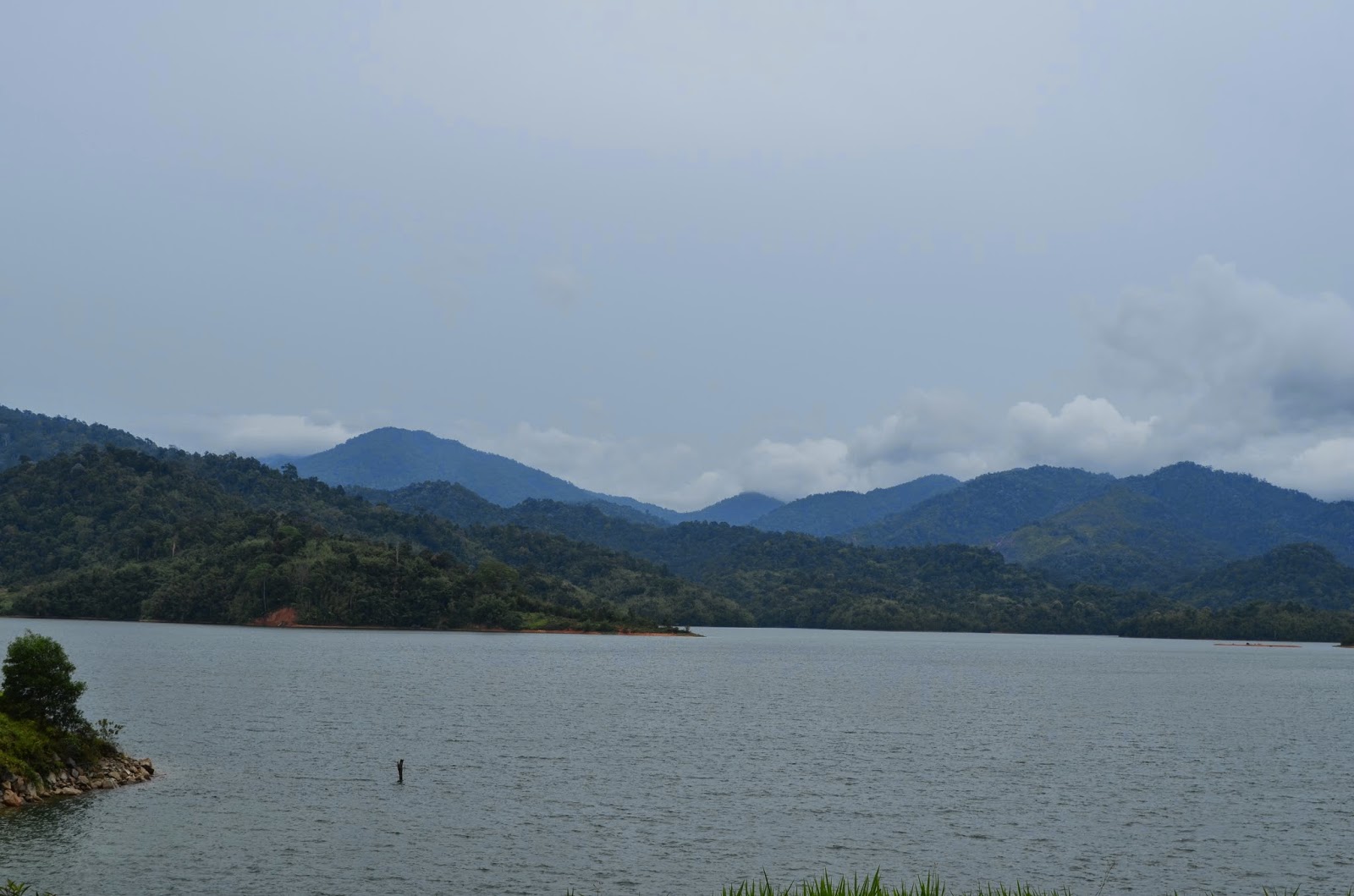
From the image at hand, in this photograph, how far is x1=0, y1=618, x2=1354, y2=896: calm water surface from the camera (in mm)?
50062

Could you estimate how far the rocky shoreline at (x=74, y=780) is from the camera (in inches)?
2251

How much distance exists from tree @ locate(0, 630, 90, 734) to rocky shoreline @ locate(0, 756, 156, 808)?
3176 mm

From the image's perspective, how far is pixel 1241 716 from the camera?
116812 millimetres

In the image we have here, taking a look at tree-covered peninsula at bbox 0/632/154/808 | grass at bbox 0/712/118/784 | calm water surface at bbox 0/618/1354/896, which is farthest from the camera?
tree-covered peninsula at bbox 0/632/154/808

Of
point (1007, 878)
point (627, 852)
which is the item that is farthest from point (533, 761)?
point (1007, 878)

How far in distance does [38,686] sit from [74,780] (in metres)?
5.82

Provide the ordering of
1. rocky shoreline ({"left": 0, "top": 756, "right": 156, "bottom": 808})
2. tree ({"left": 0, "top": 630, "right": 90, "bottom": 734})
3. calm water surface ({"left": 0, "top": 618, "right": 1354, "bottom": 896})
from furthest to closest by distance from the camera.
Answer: tree ({"left": 0, "top": 630, "right": 90, "bottom": 734}) → rocky shoreline ({"left": 0, "top": 756, "right": 156, "bottom": 808}) → calm water surface ({"left": 0, "top": 618, "right": 1354, "bottom": 896})

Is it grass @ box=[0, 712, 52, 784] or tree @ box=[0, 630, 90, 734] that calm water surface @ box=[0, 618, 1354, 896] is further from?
tree @ box=[0, 630, 90, 734]

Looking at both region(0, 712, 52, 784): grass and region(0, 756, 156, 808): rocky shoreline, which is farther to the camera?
region(0, 712, 52, 784): grass

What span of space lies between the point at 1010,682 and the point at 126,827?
128750 millimetres

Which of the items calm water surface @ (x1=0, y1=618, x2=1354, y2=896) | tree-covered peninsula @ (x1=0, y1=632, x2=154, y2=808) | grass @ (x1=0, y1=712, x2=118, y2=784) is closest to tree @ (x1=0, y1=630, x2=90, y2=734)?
tree-covered peninsula @ (x1=0, y1=632, x2=154, y2=808)

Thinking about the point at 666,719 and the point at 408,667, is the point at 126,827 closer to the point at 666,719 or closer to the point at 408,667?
the point at 666,719

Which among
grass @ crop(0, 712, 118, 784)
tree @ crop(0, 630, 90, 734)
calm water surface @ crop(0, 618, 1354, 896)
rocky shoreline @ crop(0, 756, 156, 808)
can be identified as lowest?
calm water surface @ crop(0, 618, 1354, 896)

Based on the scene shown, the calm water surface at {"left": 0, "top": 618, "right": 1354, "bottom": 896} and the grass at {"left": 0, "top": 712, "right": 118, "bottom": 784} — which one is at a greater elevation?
the grass at {"left": 0, "top": 712, "right": 118, "bottom": 784}
